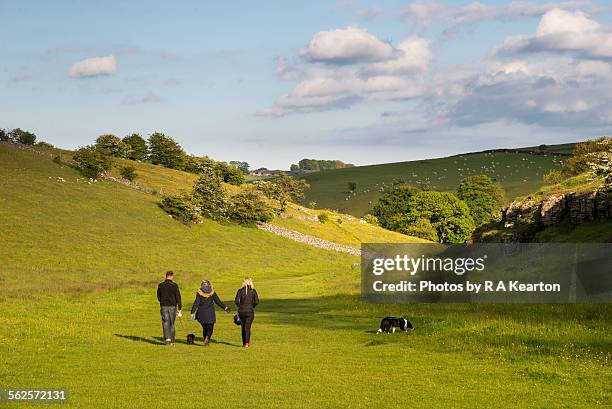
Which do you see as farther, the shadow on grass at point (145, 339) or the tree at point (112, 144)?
the tree at point (112, 144)

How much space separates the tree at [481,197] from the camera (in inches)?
7101

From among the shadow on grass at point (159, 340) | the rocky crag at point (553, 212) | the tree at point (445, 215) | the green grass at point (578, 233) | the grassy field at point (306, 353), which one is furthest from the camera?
the tree at point (445, 215)

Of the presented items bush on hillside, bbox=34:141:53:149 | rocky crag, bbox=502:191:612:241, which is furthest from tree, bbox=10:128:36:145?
rocky crag, bbox=502:191:612:241

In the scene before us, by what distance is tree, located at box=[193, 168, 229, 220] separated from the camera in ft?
400

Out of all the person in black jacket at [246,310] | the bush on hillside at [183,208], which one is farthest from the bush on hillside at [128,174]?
the person in black jacket at [246,310]

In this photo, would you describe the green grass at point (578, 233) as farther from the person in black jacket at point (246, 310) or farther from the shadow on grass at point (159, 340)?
the shadow on grass at point (159, 340)

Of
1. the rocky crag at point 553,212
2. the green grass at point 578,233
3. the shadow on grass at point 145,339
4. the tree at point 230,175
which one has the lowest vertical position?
the shadow on grass at point 145,339

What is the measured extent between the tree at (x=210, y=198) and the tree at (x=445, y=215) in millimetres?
60006

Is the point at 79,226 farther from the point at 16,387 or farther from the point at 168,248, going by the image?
the point at 16,387

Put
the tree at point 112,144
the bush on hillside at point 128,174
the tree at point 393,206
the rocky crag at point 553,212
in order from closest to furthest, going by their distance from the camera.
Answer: the rocky crag at point 553,212
the bush on hillside at point 128,174
the tree at point 112,144
the tree at point 393,206

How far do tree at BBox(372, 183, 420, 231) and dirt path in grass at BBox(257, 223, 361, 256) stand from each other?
46489 millimetres

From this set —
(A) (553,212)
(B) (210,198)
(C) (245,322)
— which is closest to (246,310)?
(C) (245,322)

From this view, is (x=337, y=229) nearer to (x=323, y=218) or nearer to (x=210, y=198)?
(x=323, y=218)

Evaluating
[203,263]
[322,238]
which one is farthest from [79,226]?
[322,238]
